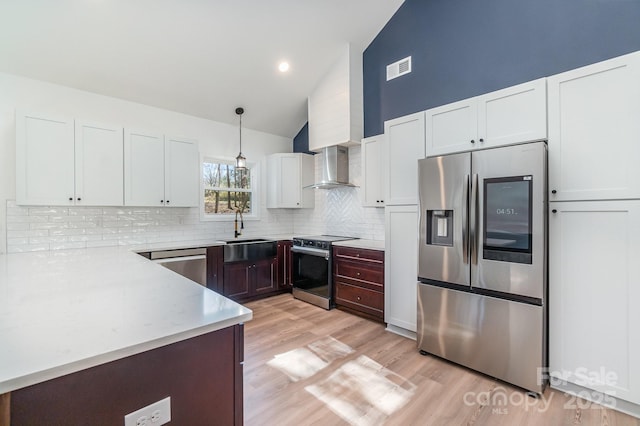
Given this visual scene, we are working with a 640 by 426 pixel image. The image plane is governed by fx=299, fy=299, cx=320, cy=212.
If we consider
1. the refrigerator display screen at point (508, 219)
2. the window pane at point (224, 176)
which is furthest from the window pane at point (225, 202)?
the refrigerator display screen at point (508, 219)

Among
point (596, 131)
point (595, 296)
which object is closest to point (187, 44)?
point (596, 131)

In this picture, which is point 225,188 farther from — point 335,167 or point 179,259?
point 335,167

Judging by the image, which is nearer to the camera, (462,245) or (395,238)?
(462,245)

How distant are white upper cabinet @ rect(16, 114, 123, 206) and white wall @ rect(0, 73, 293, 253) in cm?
38

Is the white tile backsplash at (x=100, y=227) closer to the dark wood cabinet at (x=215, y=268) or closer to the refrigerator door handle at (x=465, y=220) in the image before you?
the dark wood cabinet at (x=215, y=268)

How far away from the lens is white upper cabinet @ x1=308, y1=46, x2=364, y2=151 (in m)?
4.03

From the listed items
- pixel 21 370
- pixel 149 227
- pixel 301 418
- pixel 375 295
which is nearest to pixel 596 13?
pixel 375 295

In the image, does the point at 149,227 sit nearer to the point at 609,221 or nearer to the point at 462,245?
the point at 462,245

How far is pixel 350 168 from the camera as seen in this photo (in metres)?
4.45

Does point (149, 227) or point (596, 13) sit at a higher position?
point (596, 13)

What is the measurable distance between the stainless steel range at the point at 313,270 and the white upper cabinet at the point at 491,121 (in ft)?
6.26

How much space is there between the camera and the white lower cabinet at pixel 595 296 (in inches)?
74.3

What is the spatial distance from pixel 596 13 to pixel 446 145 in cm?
151

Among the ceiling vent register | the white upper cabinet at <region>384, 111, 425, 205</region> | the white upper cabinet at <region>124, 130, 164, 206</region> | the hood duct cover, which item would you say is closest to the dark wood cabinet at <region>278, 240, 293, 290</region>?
the hood duct cover
